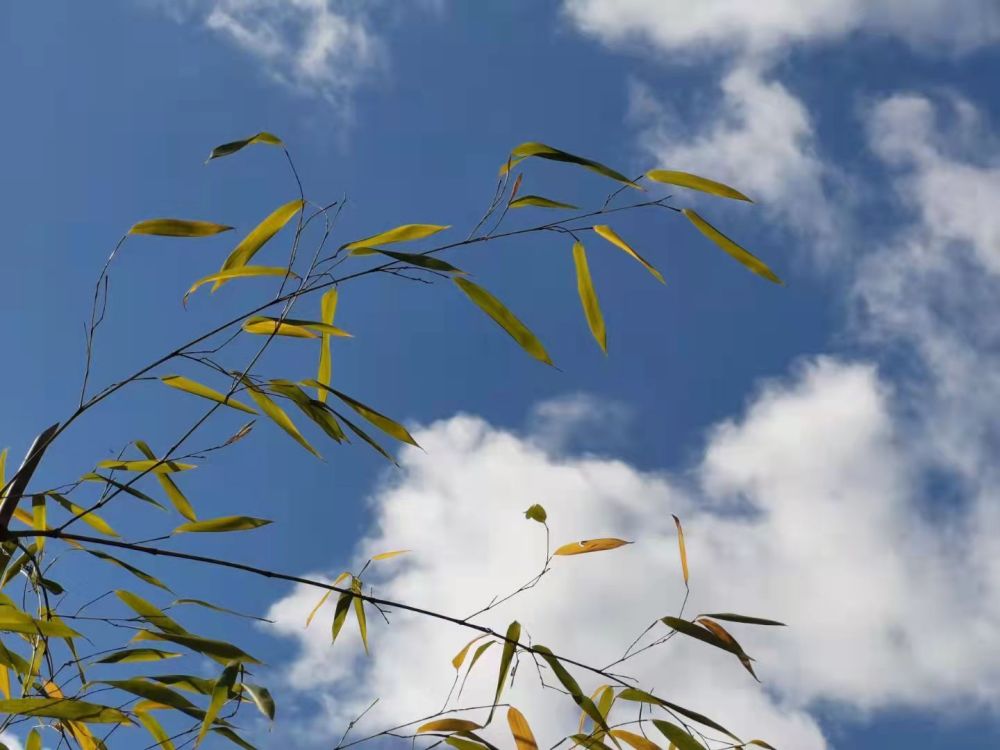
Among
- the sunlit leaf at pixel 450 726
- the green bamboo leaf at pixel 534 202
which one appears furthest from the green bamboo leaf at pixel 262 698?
the green bamboo leaf at pixel 534 202

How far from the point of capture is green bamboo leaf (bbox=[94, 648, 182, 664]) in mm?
1238

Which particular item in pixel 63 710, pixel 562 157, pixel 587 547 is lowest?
pixel 63 710

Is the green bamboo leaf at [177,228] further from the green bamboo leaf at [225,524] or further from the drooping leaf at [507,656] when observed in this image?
the drooping leaf at [507,656]

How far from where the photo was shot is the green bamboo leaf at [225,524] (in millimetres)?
1181

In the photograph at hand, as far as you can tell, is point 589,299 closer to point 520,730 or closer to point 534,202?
point 534,202

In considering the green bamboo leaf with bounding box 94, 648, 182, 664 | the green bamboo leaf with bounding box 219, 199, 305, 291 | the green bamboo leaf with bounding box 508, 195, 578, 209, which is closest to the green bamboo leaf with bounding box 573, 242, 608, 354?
the green bamboo leaf with bounding box 508, 195, 578, 209

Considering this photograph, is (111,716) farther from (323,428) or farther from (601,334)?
(601,334)

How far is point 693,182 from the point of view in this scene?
1205 millimetres

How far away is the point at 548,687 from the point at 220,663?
361mm

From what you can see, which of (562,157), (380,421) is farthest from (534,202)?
(380,421)

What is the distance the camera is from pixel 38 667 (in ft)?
3.95

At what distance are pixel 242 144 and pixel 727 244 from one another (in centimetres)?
59

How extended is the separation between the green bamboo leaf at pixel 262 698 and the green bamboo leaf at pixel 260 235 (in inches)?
19.3

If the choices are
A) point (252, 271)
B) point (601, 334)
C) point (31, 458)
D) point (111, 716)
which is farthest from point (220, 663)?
point (601, 334)
